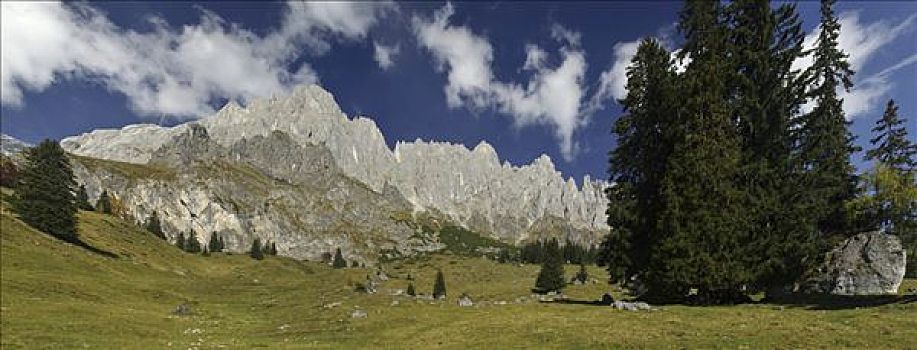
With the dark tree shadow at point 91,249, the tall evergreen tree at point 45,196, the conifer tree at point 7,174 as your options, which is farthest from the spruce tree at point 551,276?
the conifer tree at point 7,174

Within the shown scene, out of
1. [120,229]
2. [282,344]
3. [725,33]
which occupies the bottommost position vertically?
[282,344]

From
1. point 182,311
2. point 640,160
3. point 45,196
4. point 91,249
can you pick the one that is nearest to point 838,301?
point 640,160

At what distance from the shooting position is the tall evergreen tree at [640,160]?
157ft

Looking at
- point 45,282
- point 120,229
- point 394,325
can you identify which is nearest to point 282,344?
point 394,325

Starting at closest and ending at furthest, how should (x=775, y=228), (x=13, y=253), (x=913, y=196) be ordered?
(x=913, y=196) → (x=775, y=228) → (x=13, y=253)

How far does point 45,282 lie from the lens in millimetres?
55688

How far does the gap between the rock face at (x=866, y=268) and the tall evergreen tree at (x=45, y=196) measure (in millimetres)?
103269

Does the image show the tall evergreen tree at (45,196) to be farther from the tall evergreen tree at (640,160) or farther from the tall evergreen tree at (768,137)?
the tall evergreen tree at (768,137)

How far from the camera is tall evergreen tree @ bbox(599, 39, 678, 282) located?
47875 mm

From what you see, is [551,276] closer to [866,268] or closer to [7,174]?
[866,268]

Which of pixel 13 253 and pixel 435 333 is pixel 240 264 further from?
pixel 435 333

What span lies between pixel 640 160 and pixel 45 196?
303ft

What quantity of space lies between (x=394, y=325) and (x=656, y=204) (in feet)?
81.2

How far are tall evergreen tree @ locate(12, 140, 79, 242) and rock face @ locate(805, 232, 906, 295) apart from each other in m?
103
